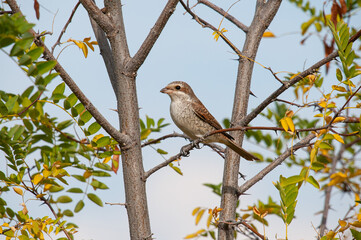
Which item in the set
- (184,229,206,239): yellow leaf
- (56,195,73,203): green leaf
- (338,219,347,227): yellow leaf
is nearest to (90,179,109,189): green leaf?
(56,195,73,203): green leaf

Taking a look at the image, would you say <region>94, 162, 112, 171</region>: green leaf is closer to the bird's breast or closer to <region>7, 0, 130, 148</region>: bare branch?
<region>7, 0, 130, 148</region>: bare branch

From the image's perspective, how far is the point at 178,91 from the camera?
19.5 feet

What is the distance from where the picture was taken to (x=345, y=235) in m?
3.19

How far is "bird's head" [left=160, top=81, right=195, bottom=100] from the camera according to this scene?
5879mm

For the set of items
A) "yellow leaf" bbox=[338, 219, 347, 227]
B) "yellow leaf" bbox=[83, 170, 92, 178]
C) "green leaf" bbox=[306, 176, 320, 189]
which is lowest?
"yellow leaf" bbox=[338, 219, 347, 227]

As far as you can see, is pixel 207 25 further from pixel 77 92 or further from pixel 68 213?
pixel 68 213

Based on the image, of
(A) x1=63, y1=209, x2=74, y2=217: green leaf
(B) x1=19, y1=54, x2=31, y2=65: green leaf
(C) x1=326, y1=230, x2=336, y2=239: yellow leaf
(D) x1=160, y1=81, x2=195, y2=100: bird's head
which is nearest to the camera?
(B) x1=19, y1=54, x2=31, y2=65: green leaf

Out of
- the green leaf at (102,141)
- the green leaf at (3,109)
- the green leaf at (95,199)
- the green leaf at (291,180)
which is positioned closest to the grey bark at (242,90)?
the green leaf at (95,199)

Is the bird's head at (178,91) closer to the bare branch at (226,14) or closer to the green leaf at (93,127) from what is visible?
the bare branch at (226,14)

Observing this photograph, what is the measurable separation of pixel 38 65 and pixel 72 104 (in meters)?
Answer: 0.83

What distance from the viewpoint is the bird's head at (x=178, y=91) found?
5.88m

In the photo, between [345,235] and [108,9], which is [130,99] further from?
[345,235]

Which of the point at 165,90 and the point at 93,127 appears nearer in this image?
the point at 93,127

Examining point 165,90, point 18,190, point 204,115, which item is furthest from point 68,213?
point 165,90
